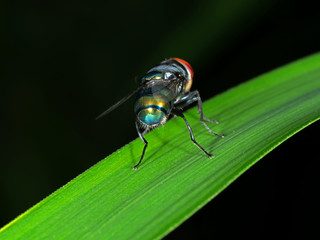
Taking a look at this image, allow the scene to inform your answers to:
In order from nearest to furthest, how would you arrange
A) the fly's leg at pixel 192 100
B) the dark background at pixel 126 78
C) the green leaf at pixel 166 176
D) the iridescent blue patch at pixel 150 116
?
the green leaf at pixel 166 176
the iridescent blue patch at pixel 150 116
the fly's leg at pixel 192 100
the dark background at pixel 126 78

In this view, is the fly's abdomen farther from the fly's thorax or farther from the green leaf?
the green leaf

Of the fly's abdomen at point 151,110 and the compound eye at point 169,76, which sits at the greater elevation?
the compound eye at point 169,76

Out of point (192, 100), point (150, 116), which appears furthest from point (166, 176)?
point (192, 100)

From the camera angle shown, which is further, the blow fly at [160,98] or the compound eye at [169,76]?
the compound eye at [169,76]

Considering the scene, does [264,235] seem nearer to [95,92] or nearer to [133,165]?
[133,165]

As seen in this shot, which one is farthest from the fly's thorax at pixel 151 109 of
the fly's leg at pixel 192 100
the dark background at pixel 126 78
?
the dark background at pixel 126 78

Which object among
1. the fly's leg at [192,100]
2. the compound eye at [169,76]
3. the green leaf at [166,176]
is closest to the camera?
the green leaf at [166,176]

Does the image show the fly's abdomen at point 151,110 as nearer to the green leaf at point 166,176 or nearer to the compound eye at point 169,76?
the green leaf at point 166,176

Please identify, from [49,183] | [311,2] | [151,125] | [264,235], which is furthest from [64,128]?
[311,2]
